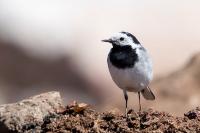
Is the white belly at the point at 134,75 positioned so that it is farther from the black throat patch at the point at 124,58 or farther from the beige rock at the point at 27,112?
the beige rock at the point at 27,112

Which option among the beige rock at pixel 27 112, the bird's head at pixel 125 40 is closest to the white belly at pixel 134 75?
the bird's head at pixel 125 40

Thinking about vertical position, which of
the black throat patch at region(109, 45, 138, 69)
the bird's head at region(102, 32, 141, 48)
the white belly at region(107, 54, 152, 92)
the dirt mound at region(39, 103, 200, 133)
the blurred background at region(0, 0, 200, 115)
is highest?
the blurred background at region(0, 0, 200, 115)

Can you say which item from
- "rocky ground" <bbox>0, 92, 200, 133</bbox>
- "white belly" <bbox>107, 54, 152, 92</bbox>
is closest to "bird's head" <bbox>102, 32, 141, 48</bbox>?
"white belly" <bbox>107, 54, 152, 92</bbox>

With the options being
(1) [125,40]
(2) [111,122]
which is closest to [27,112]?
(2) [111,122]

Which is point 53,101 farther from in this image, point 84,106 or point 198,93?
point 198,93

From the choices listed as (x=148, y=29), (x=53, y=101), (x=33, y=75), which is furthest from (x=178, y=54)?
(x=53, y=101)

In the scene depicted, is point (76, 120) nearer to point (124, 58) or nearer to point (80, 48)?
point (124, 58)

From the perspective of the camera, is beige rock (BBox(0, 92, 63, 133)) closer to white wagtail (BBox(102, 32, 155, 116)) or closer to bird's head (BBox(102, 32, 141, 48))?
white wagtail (BBox(102, 32, 155, 116))

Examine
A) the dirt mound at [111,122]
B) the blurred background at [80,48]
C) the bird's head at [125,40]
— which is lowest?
the dirt mound at [111,122]
